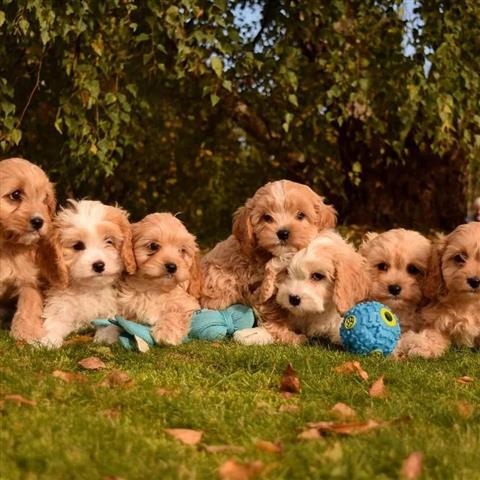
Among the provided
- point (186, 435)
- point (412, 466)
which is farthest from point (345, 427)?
point (186, 435)

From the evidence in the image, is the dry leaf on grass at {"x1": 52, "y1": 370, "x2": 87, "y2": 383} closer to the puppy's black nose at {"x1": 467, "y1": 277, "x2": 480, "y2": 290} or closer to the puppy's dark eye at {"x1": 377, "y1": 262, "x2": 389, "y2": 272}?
the puppy's dark eye at {"x1": 377, "y1": 262, "x2": 389, "y2": 272}

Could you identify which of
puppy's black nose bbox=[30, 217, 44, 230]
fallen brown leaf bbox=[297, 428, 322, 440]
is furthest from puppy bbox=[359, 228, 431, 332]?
puppy's black nose bbox=[30, 217, 44, 230]

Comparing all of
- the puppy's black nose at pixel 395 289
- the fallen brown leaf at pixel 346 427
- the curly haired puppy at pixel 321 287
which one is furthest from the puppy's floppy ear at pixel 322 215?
the fallen brown leaf at pixel 346 427

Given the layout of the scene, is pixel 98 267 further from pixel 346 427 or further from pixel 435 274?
pixel 346 427

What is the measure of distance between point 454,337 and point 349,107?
732 cm

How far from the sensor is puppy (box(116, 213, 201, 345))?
6.45 meters

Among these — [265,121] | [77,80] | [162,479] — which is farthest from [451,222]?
[162,479]

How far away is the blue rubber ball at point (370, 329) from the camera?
6059 mm

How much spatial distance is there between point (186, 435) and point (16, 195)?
10.0ft

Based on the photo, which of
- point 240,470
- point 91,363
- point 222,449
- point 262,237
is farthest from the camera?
point 262,237

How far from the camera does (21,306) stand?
6418 mm

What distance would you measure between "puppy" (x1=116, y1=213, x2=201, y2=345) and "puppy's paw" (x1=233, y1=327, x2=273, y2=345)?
0.44 m

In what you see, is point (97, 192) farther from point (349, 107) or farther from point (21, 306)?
point (21, 306)

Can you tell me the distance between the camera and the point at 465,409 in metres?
4.64
